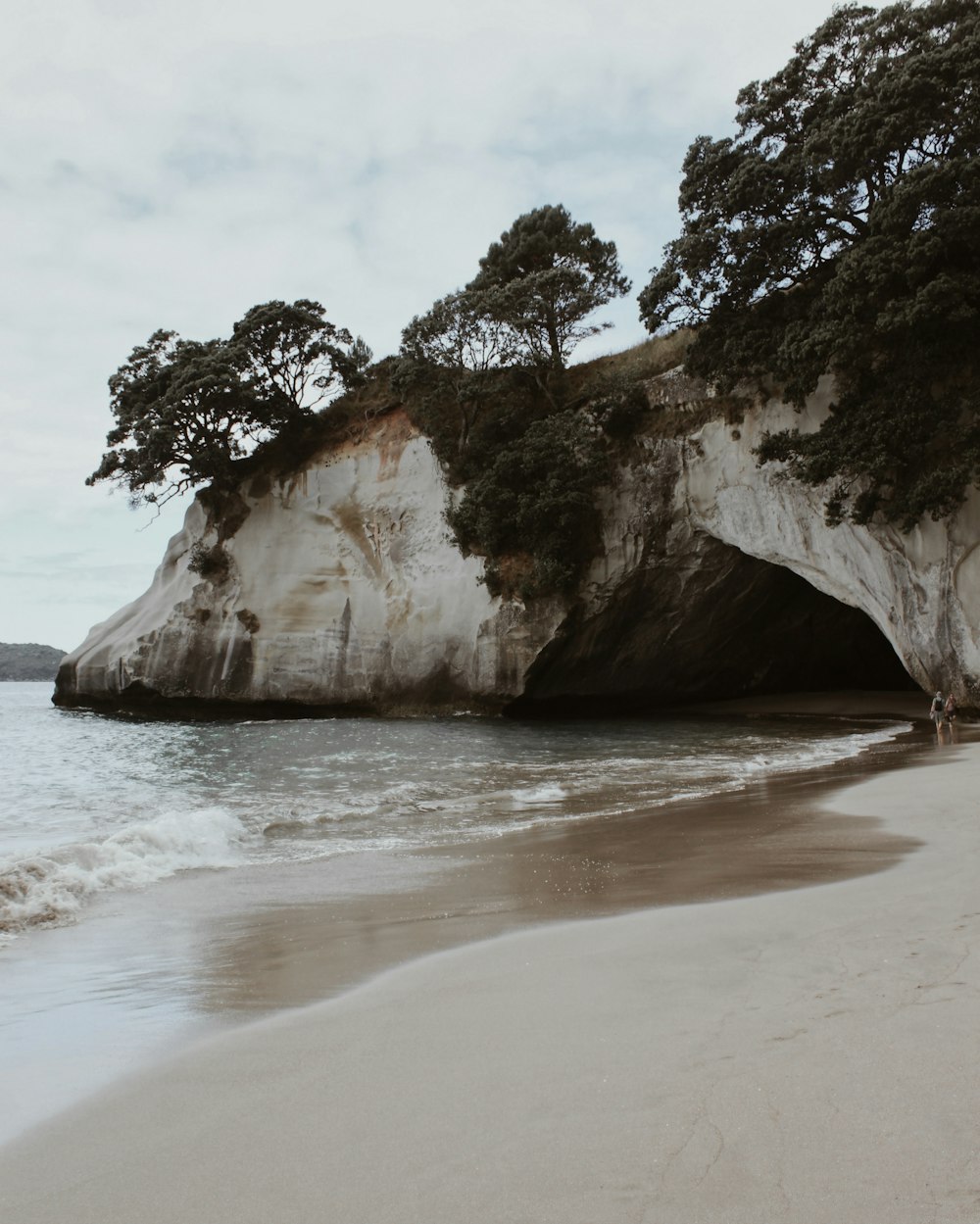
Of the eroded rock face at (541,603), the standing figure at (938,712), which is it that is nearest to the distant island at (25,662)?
the eroded rock face at (541,603)

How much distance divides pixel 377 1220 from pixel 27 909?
446 centimetres

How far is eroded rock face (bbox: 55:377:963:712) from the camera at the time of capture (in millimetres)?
20766

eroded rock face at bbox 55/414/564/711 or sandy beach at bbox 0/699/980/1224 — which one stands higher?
eroded rock face at bbox 55/414/564/711

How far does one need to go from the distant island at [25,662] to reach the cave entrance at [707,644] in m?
119

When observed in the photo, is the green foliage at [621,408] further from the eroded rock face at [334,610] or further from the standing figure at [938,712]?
the standing figure at [938,712]

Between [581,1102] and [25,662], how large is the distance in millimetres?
145079

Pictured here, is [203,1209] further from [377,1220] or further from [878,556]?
[878,556]

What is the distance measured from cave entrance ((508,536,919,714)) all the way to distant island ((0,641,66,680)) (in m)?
119

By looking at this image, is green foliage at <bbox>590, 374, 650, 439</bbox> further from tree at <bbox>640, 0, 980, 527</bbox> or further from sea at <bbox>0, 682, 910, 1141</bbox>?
sea at <bbox>0, 682, 910, 1141</bbox>

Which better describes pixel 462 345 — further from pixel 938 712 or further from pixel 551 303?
pixel 938 712

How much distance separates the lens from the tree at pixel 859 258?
1648cm

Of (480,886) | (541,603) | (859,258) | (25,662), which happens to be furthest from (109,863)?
(25,662)

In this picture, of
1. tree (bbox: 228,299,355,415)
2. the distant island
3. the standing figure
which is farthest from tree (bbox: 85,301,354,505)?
the distant island

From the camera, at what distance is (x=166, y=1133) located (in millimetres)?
2529
